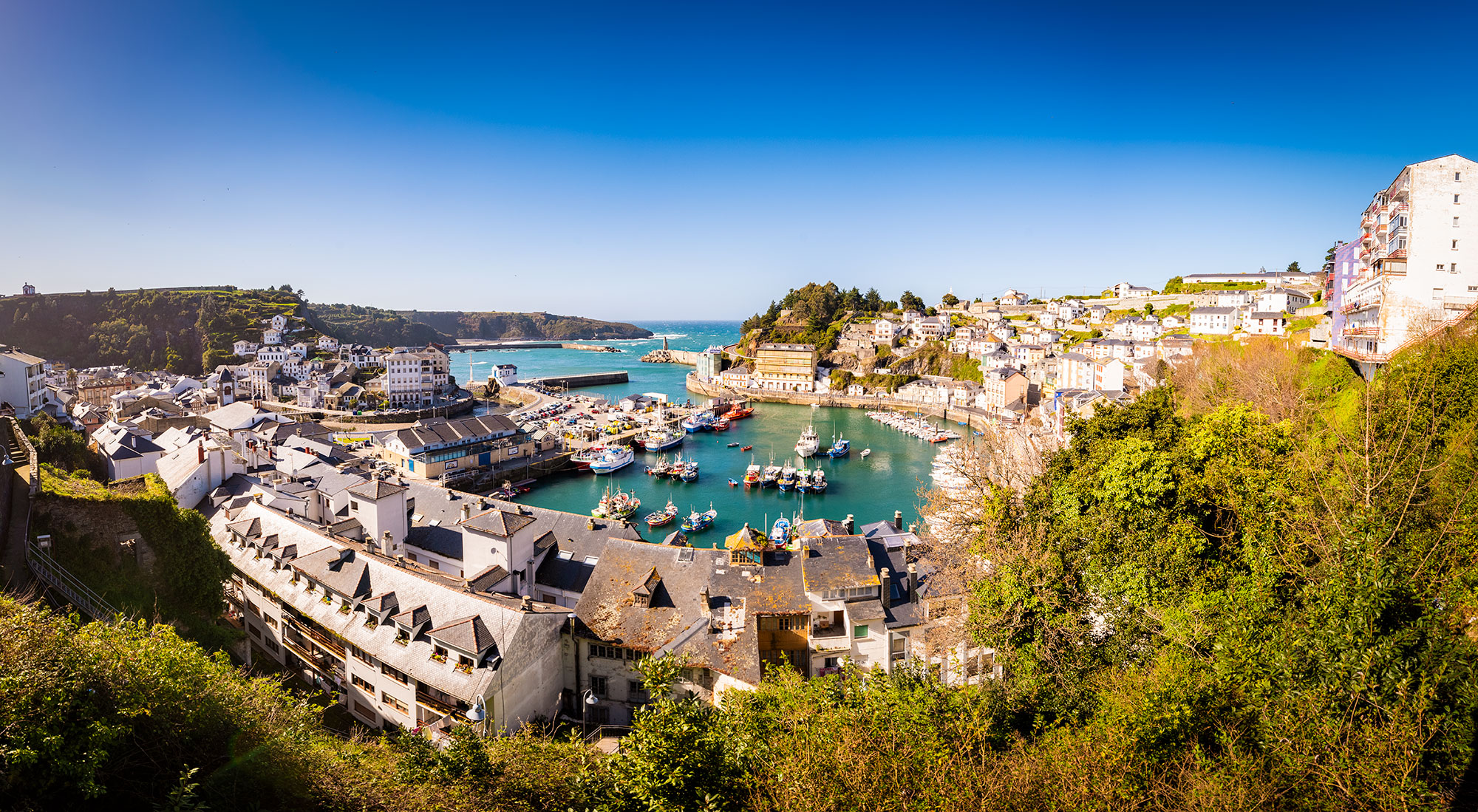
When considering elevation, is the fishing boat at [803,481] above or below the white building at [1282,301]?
below

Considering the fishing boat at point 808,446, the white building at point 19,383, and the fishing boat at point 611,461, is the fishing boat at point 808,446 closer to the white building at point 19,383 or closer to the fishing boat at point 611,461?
the fishing boat at point 611,461

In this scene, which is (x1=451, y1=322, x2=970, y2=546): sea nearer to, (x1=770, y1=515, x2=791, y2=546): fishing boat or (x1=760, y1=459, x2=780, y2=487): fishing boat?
(x1=760, y1=459, x2=780, y2=487): fishing boat

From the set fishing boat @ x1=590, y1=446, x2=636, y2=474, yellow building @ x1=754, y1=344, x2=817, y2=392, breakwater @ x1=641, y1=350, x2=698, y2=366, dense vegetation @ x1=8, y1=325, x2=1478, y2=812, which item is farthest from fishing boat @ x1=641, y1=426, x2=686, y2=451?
breakwater @ x1=641, y1=350, x2=698, y2=366

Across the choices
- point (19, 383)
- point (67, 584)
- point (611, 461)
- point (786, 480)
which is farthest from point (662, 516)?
point (19, 383)

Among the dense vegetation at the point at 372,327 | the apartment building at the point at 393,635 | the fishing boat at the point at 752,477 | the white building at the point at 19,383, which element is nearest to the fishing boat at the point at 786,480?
the fishing boat at the point at 752,477

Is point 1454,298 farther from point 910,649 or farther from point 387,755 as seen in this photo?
point 387,755

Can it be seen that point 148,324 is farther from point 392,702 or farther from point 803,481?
point 392,702
